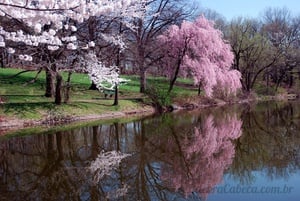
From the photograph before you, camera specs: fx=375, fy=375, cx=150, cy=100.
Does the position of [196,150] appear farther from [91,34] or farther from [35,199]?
[91,34]

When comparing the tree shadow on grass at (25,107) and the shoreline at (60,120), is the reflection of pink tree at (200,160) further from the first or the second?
the tree shadow on grass at (25,107)

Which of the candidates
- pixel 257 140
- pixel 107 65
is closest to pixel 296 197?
pixel 257 140

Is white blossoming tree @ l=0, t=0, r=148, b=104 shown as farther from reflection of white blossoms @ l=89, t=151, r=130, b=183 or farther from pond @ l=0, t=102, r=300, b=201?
reflection of white blossoms @ l=89, t=151, r=130, b=183

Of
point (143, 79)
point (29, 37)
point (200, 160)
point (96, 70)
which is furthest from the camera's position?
point (143, 79)

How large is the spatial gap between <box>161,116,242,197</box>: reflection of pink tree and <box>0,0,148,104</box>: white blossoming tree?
393 cm

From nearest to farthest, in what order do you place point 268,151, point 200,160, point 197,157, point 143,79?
point 200,160 → point 197,157 → point 268,151 → point 143,79

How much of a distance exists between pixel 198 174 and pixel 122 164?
7.12 feet

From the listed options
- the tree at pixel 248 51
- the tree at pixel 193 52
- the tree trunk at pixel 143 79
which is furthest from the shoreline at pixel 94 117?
the tree at pixel 248 51

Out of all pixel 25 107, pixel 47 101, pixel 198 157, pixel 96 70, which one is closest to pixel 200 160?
pixel 198 157

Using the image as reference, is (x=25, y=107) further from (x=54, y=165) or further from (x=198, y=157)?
(x=198, y=157)

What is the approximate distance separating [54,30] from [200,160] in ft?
A: 17.4

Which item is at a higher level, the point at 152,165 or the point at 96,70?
the point at 96,70

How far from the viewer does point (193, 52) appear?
29719 mm

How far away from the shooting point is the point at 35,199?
7.31 metres
